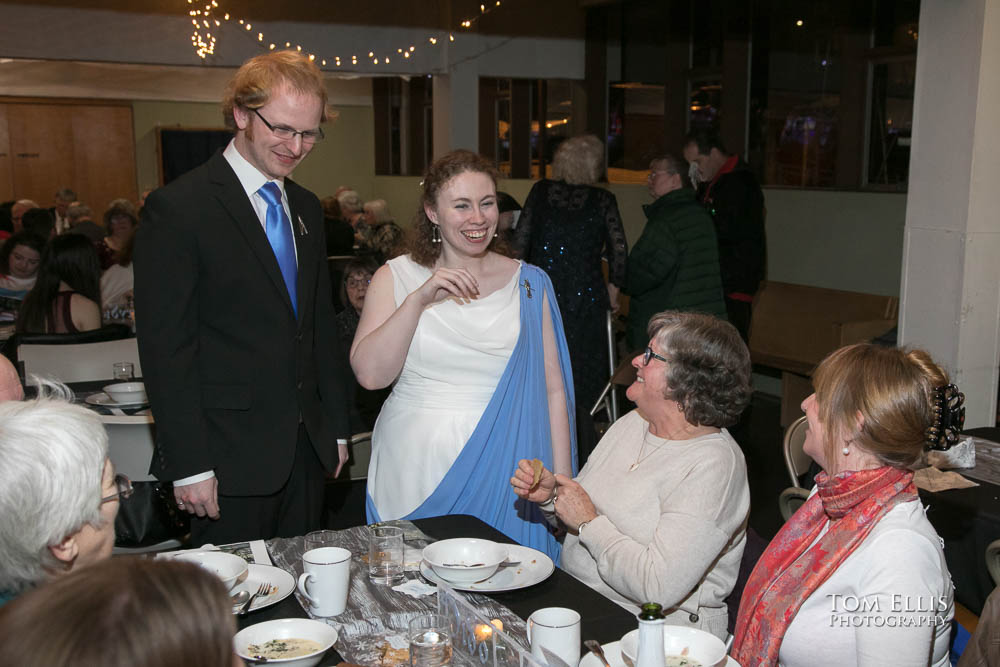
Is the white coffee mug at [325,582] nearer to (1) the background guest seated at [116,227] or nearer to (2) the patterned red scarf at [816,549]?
(2) the patterned red scarf at [816,549]

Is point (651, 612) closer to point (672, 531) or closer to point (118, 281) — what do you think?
point (672, 531)

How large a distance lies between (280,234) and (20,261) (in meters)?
3.95

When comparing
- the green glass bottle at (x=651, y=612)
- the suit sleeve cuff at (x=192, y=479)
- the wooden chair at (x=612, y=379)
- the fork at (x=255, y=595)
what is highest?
the green glass bottle at (x=651, y=612)

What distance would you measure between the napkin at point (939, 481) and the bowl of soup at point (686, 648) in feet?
4.91

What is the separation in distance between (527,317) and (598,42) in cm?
702

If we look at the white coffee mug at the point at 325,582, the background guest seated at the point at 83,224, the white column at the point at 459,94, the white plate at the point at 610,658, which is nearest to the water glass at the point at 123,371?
the white coffee mug at the point at 325,582

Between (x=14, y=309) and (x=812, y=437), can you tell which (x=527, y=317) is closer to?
(x=812, y=437)

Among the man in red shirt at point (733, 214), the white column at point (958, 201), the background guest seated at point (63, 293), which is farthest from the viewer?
the man in red shirt at point (733, 214)

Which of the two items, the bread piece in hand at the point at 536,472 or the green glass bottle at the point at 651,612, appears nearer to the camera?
the green glass bottle at the point at 651,612

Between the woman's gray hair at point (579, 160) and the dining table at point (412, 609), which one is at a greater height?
the woman's gray hair at point (579, 160)

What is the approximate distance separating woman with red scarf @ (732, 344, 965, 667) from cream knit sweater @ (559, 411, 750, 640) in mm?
171

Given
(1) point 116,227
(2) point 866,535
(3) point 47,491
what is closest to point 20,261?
(1) point 116,227

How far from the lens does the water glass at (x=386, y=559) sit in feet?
6.04

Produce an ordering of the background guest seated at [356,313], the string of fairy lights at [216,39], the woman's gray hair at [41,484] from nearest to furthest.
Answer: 1. the woman's gray hair at [41,484]
2. the background guest seated at [356,313]
3. the string of fairy lights at [216,39]
